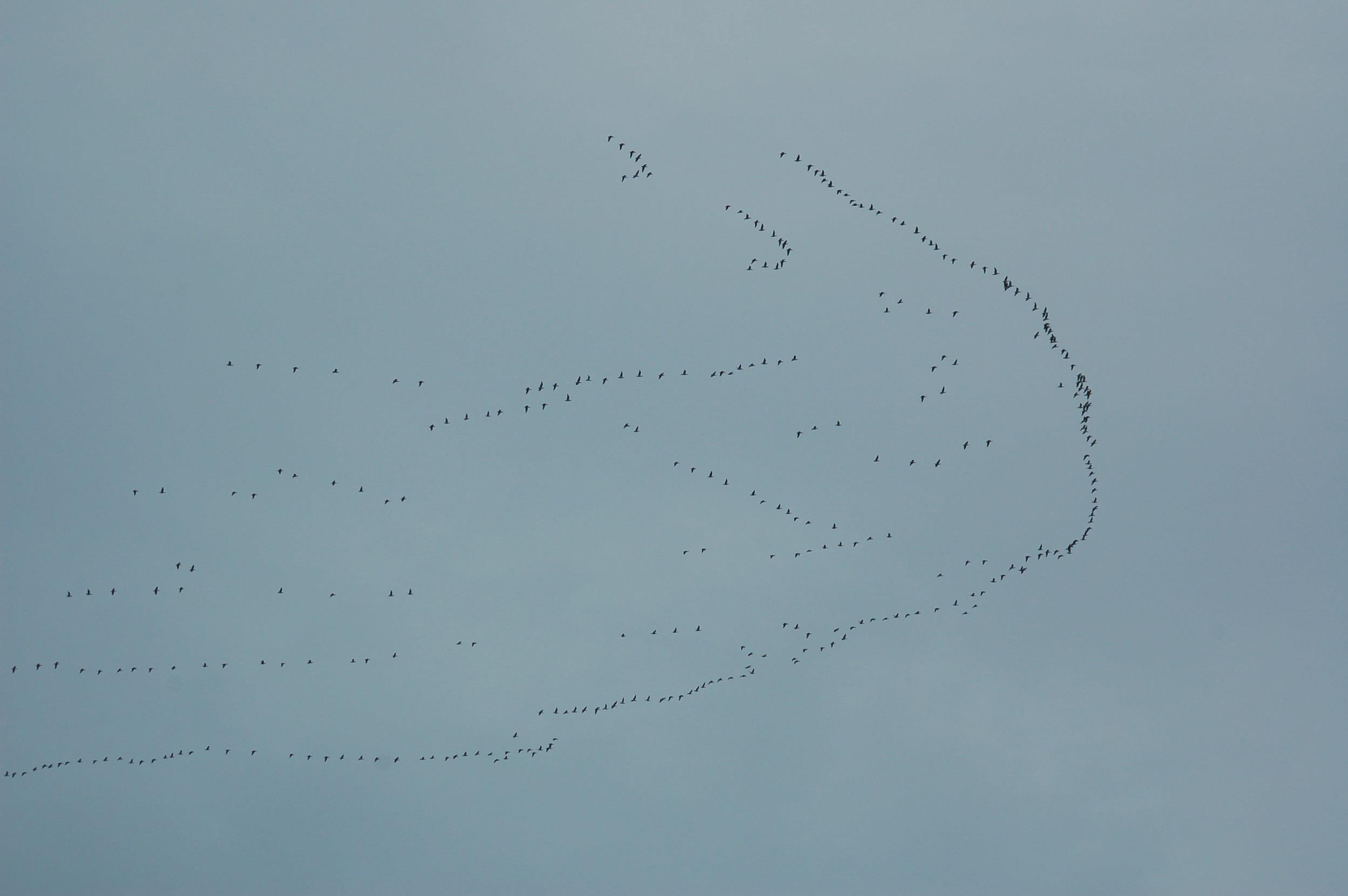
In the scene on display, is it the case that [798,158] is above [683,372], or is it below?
above

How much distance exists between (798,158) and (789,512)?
12.9m

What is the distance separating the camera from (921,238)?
Answer: 3569 cm

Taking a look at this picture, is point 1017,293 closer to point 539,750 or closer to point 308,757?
point 539,750

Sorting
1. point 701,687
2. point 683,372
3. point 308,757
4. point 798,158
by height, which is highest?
point 798,158

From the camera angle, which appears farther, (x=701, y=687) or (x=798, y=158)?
(x=701, y=687)

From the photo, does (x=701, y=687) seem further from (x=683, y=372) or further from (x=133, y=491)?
(x=133, y=491)

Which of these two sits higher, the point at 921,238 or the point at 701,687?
the point at 921,238

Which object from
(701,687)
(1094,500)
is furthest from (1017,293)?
(701,687)

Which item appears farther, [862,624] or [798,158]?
[862,624]

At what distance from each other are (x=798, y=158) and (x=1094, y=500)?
1666 cm

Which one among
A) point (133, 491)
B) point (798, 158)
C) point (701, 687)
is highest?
A: point (798, 158)

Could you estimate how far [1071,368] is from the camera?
3681 centimetres

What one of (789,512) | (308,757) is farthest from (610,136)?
(308,757)

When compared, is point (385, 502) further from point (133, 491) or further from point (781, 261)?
point (781, 261)
